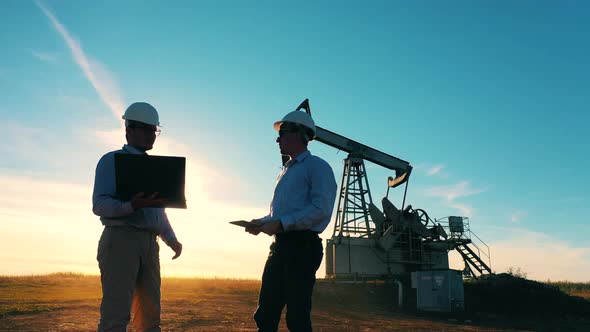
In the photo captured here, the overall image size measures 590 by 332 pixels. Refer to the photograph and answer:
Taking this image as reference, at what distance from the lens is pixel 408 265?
30.3 metres

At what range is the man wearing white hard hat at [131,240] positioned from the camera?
13.3ft

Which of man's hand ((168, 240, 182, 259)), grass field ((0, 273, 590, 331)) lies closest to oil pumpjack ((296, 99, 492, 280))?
grass field ((0, 273, 590, 331))

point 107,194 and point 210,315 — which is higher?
point 107,194

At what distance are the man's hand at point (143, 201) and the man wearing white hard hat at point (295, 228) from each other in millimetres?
761

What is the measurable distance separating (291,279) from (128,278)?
4.37 ft

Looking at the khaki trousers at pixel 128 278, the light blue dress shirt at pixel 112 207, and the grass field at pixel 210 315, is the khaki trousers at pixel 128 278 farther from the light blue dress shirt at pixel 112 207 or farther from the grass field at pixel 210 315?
the grass field at pixel 210 315

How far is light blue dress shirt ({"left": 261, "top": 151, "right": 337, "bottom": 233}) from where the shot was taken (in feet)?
13.6

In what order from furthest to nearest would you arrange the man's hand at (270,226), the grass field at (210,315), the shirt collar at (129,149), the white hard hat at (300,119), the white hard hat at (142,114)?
the grass field at (210,315) < the white hard hat at (300,119) < the white hard hat at (142,114) < the shirt collar at (129,149) < the man's hand at (270,226)

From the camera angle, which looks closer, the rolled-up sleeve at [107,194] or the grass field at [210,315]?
the rolled-up sleeve at [107,194]

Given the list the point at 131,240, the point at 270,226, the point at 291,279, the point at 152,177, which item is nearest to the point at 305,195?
the point at 270,226

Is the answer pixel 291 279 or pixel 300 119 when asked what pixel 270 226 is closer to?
pixel 291 279

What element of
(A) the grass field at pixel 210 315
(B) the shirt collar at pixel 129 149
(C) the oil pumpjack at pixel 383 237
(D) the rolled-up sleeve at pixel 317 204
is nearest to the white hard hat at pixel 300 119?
(D) the rolled-up sleeve at pixel 317 204

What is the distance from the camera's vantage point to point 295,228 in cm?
416

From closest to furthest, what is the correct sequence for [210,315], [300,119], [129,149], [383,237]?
[129,149], [300,119], [210,315], [383,237]
